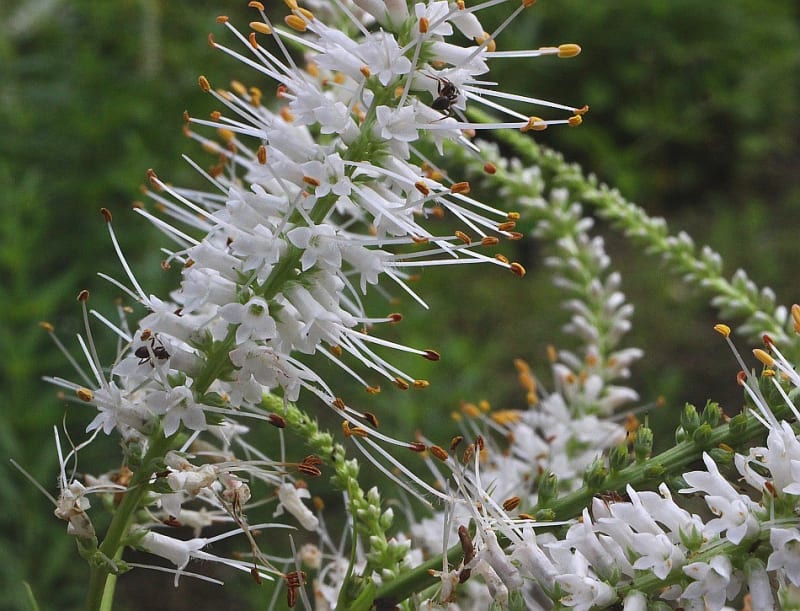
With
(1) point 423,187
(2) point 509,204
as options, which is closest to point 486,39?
(1) point 423,187

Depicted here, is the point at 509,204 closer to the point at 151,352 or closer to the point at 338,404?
the point at 338,404

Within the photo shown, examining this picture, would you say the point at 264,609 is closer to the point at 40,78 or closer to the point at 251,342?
the point at 251,342

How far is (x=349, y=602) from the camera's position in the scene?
119 cm

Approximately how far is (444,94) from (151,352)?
0.47 metres

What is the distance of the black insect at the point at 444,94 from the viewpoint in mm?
1193

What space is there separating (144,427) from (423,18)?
595 mm

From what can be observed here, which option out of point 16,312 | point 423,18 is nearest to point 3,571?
point 16,312

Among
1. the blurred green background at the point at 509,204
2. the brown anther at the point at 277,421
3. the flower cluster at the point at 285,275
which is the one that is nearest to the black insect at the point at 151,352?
the flower cluster at the point at 285,275

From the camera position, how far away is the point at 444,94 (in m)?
1.20

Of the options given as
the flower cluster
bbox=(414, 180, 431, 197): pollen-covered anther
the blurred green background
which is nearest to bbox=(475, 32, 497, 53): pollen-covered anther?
the flower cluster

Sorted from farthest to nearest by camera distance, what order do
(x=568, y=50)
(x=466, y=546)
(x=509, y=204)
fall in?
(x=509, y=204)
(x=568, y=50)
(x=466, y=546)

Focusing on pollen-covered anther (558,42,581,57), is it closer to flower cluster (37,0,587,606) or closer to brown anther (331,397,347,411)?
Answer: flower cluster (37,0,587,606)

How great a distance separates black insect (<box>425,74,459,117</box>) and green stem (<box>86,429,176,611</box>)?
52 centimetres

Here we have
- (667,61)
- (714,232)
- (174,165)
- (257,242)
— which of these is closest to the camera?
(257,242)
